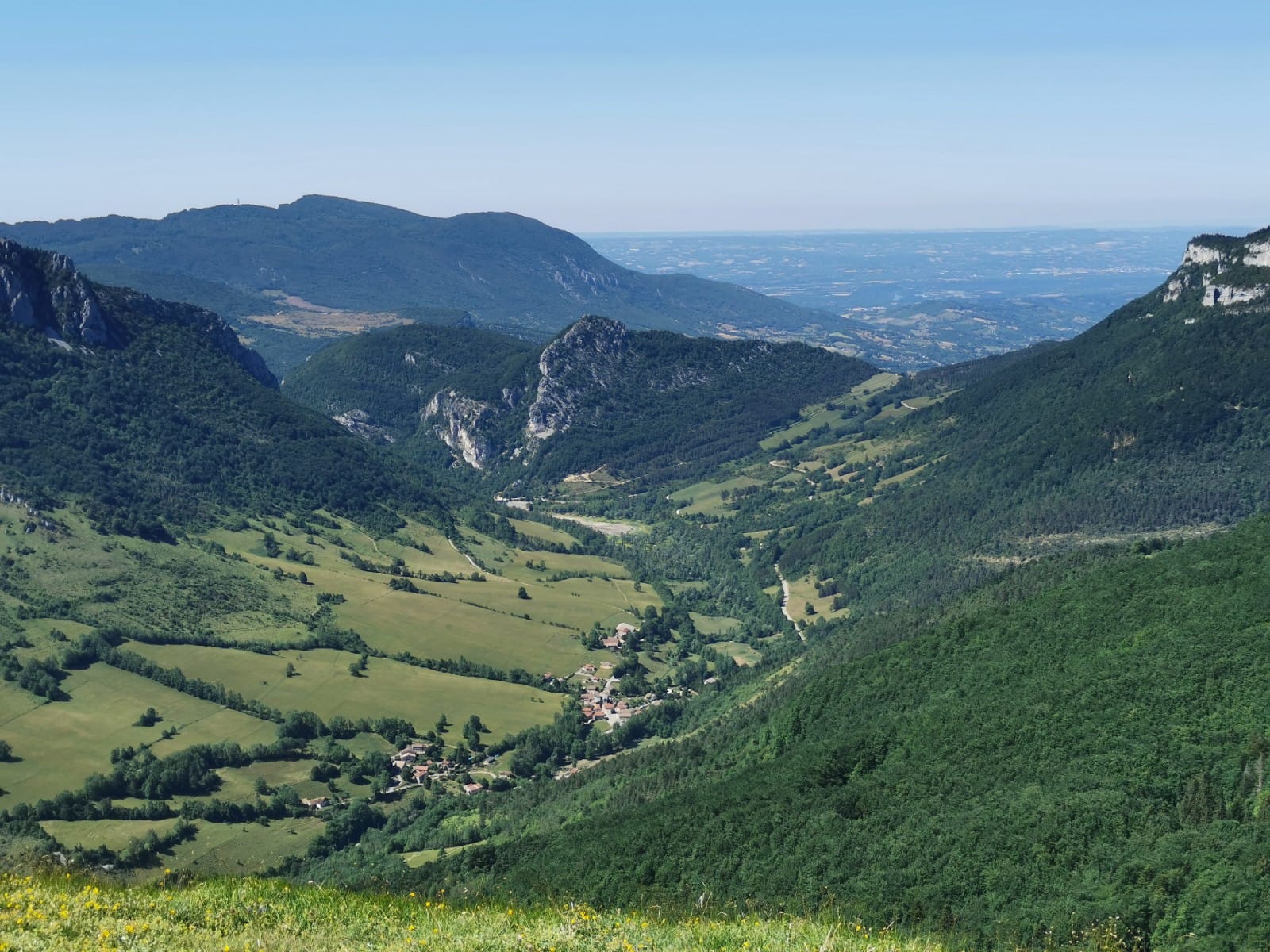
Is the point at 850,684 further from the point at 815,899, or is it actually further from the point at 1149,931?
the point at 1149,931

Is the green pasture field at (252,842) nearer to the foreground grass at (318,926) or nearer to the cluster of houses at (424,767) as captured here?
the cluster of houses at (424,767)

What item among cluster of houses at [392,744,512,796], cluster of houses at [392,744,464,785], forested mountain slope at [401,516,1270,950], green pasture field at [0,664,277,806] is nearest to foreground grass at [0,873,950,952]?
forested mountain slope at [401,516,1270,950]

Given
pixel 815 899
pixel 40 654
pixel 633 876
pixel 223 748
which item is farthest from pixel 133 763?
pixel 815 899

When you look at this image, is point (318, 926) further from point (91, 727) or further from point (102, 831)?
point (91, 727)

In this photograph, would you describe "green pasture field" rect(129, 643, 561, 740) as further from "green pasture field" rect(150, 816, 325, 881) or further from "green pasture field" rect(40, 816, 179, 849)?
"green pasture field" rect(40, 816, 179, 849)

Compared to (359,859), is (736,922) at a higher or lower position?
higher

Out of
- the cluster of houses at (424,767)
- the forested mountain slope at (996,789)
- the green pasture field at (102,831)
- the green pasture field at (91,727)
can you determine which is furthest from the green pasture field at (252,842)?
the green pasture field at (91,727)

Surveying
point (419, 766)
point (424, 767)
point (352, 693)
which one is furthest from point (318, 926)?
point (352, 693)
